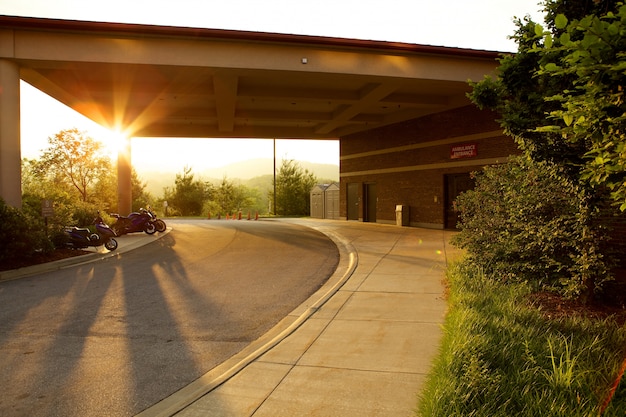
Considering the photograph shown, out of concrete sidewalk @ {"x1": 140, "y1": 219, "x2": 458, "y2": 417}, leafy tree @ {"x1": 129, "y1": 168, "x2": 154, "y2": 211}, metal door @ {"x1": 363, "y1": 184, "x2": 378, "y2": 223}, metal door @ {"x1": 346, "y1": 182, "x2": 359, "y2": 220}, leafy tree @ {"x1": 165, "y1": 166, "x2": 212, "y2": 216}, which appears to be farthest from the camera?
leafy tree @ {"x1": 165, "y1": 166, "x2": 212, "y2": 216}

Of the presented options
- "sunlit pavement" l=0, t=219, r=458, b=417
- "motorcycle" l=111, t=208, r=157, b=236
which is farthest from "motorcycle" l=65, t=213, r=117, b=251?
"sunlit pavement" l=0, t=219, r=458, b=417

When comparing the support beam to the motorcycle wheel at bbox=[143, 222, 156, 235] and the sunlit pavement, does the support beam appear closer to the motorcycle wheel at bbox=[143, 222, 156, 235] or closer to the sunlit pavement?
the motorcycle wheel at bbox=[143, 222, 156, 235]

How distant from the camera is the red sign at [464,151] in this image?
19.5 metres

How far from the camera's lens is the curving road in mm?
4246

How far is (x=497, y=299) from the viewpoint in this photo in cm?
620

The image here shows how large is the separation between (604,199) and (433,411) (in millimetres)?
4242

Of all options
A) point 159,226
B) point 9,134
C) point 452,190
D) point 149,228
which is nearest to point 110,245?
point 9,134

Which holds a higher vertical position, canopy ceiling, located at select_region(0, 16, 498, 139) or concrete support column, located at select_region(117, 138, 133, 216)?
canopy ceiling, located at select_region(0, 16, 498, 139)

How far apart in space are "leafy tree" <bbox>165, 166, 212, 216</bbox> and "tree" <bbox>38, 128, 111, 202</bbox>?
17.3 meters

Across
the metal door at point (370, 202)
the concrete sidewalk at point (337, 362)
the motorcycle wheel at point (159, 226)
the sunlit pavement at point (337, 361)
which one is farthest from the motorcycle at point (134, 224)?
the metal door at point (370, 202)

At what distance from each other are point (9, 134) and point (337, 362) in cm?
1439

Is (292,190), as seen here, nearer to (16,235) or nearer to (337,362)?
(16,235)

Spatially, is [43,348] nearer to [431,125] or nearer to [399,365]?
[399,365]

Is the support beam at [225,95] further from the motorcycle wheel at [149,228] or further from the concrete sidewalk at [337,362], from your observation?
the concrete sidewalk at [337,362]
